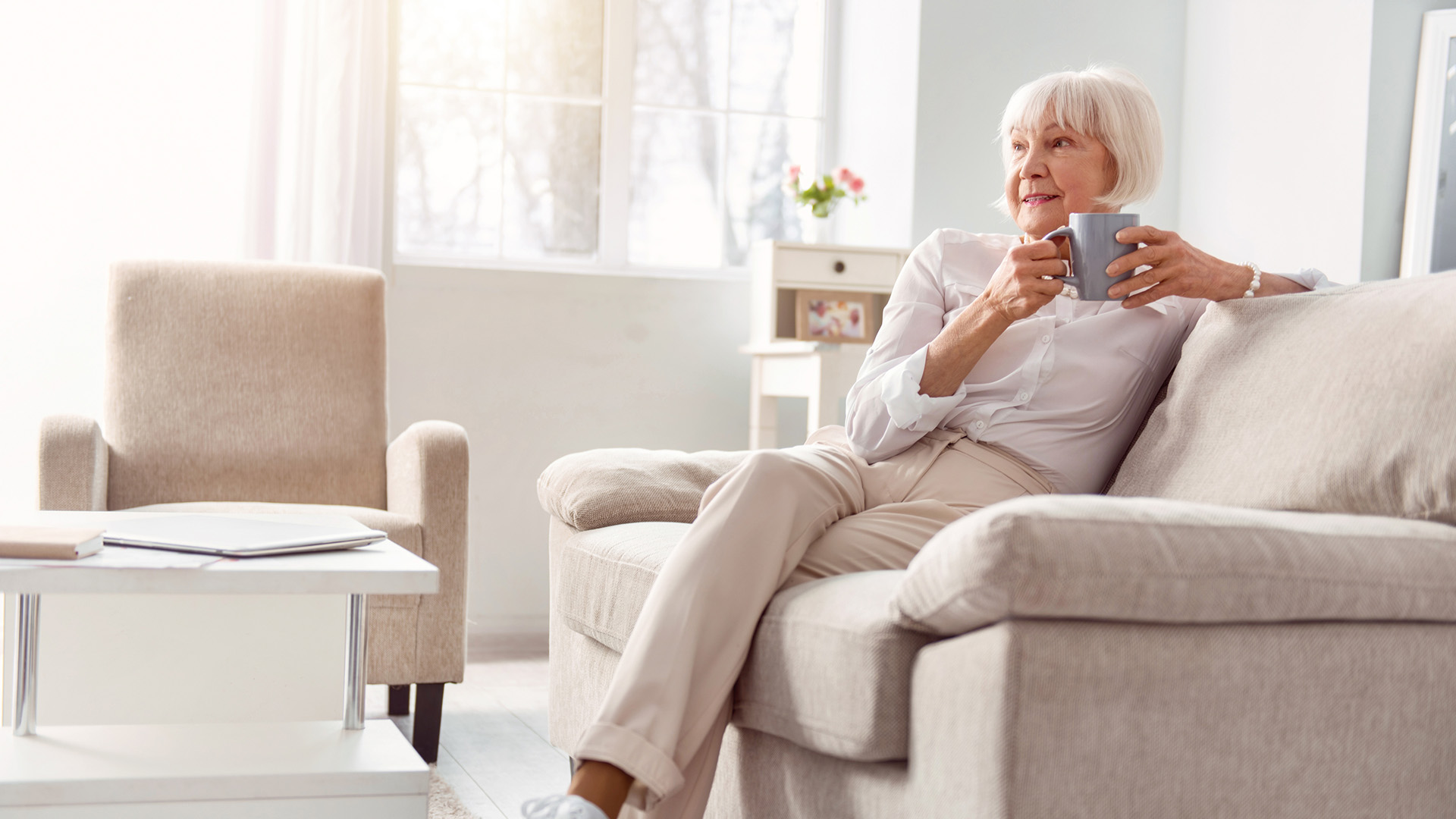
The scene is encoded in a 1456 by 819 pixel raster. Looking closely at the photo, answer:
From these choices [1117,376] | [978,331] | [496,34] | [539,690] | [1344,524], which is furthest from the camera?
[496,34]

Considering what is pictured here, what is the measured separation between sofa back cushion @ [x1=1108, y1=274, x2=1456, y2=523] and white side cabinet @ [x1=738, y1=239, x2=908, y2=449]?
5.93 feet

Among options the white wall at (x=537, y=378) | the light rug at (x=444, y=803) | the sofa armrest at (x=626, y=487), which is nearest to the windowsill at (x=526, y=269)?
the white wall at (x=537, y=378)

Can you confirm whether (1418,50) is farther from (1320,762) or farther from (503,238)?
(1320,762)

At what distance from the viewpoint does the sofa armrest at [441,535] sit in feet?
7.55

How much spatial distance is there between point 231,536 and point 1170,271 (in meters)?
1.12

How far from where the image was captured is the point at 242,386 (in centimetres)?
268

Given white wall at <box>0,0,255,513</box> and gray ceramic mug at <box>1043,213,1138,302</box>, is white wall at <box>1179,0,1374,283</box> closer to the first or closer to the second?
gray ceramic mug at <box>1043,213,1138,302</box>

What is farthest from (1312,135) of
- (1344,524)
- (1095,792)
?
(1095,792)

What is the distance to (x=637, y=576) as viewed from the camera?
1.58 metres

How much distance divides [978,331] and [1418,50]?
2.30 m

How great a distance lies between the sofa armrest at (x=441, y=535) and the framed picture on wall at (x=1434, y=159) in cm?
236

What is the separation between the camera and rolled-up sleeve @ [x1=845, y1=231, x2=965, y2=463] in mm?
1579

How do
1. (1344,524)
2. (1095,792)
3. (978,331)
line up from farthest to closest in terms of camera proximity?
(978,331), (1344,524), (1095,792)

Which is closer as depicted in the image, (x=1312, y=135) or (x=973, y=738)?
(x=973, y=738)
